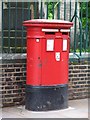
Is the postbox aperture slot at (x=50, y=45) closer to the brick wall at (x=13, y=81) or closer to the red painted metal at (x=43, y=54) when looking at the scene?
the red painted metal at (x=43, y=54)

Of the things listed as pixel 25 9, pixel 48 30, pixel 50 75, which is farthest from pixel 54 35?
pixel 25 9

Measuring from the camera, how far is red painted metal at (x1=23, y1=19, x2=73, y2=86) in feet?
24.2

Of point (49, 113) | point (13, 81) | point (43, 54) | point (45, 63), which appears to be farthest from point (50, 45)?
point (49, 113)

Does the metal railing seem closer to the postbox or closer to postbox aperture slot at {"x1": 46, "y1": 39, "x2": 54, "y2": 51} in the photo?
the postbox

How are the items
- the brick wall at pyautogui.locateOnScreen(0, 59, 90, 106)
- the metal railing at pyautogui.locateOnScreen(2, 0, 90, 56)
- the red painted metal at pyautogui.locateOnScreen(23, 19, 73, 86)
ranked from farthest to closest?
the metal railing at pyautogui.locateOnScreen(2, 0, 90, 56)
the brick wall at pyautogui.locateOnScreen(0, 59, 90, 106)
the red painted metal at pyautogui.locateOnScreen(23, 19, 73, 86)

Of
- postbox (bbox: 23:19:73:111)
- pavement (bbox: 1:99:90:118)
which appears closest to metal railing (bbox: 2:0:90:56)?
postbox (bbox: 23:19:73:111)

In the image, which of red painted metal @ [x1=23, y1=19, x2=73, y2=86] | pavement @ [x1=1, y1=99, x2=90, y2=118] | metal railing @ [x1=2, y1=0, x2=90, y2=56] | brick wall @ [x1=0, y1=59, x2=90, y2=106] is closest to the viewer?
pavement @ [x1=1, y1=99, x2=90, y2=118]

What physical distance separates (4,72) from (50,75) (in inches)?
39.2

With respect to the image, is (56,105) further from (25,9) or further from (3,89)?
(25,9)

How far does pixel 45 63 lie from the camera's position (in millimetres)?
7410

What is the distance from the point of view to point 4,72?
7.85m

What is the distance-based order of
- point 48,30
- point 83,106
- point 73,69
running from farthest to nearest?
point 73,69, point 83,106, point 48,30

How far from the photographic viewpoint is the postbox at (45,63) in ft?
24.2

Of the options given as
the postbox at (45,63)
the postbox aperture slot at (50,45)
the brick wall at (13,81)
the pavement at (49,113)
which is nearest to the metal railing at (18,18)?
the brick wall at (13,81)
